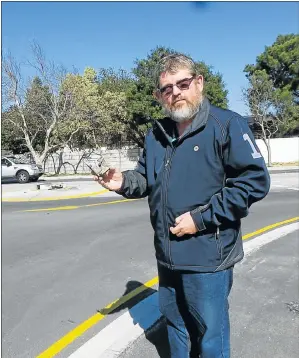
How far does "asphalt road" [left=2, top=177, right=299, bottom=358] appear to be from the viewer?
3.53 m

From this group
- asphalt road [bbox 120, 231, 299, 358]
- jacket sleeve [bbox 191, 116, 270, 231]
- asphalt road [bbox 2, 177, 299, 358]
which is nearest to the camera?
jacket sleeve [bbox 191, 116, 270, 231]

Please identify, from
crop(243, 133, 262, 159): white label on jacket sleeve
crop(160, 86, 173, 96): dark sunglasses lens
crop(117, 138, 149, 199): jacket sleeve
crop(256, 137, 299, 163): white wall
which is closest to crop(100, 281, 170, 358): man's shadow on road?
crop(117, 138, 149, 199): jacket sleeve

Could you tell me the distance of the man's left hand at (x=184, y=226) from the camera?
2.06m

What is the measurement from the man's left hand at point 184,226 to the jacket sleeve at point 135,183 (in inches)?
18.1

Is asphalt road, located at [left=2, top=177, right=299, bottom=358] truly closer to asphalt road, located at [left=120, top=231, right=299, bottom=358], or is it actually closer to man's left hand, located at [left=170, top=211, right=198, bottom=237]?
asphalt road, located at [left=120, top=231, right=299, bottom=358]

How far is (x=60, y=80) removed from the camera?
25.7m

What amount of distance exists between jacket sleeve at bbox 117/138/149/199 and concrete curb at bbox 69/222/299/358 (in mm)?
1300

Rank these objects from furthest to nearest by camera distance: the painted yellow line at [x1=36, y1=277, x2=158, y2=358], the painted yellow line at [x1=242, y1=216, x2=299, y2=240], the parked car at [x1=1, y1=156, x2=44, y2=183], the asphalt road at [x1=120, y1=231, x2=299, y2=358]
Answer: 1. the parked car at [x1=1, y1=156, x2=44, y2=183]
2. the painted yellow line at [x1=242, y1=216, x2=299, y2=240]
3. the painted yellow line at [x1=36, y1=277, x2=158, y2=358]
4. the asphalt road at [x1=120, y1=231, x2=299, y2=358]

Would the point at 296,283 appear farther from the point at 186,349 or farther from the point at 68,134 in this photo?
the point at 68,134

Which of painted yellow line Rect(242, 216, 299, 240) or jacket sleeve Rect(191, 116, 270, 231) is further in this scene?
painted yellow line Rect(242, 216, 299, 240)

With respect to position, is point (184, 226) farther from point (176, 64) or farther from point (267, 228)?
point (267, 228)

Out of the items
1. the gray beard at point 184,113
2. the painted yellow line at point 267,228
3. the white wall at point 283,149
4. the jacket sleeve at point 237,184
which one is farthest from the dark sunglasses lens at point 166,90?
the white wall at point 283,149

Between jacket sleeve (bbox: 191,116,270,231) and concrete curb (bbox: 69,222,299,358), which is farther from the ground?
jacket sleeve (bbox: 191,116,270,231)

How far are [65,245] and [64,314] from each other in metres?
2.71
